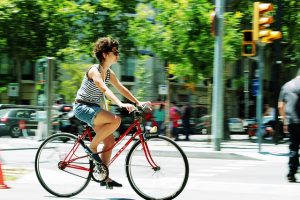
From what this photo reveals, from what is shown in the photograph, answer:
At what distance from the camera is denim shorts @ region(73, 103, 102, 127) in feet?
21.5

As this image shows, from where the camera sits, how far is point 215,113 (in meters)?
15.5

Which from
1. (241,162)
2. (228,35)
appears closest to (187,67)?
(228,35)

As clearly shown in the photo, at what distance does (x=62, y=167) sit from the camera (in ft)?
23.0

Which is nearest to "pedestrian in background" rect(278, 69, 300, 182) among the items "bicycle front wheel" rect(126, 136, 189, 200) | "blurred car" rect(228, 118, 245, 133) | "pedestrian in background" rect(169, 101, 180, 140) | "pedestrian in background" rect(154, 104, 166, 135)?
"bicycle front wheel" rect(126, 136, 189, 200)

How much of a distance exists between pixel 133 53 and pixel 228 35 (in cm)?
849

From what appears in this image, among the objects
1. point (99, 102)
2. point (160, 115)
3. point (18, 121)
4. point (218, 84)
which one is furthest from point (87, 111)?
point (160, 115)

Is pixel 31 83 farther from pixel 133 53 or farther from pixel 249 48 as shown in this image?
pixel 249 48

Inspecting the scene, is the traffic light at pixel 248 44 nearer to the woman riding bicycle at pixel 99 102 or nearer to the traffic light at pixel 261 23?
the traffic light at pixel 261 23

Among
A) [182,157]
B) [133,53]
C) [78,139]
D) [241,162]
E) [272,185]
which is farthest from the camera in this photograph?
[133,53]

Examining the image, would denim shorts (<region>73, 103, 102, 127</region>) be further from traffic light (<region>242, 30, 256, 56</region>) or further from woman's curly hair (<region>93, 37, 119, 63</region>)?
traffic light (<region>242, 30, 256, 56</region>)

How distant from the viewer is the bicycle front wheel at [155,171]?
6.38m

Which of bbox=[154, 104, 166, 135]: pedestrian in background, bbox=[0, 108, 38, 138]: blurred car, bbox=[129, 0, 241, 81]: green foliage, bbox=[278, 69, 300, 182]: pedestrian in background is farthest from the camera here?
bbox=[154, 104, 166, 135]: pedestrian in background

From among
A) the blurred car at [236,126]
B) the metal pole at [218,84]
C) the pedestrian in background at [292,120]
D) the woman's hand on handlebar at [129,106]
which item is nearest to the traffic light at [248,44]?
the metal pole at [218,84]

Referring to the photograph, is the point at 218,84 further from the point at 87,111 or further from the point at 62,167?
the point at 87,111
